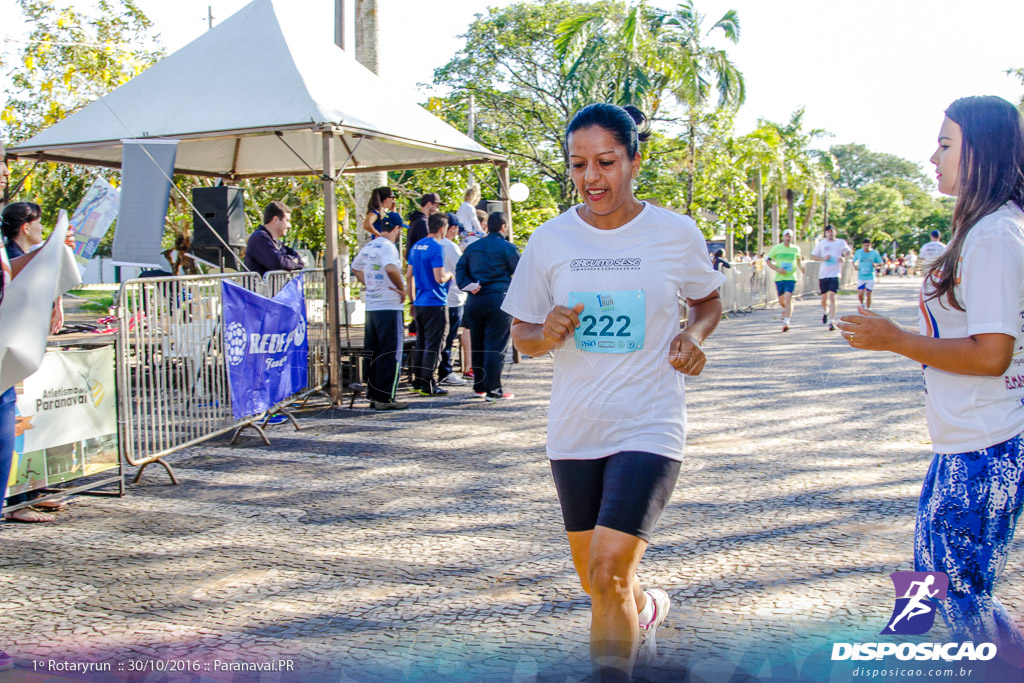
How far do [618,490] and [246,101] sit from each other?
8.00m

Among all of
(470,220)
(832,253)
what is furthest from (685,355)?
(832,253)

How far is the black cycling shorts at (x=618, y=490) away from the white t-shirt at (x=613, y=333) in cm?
4

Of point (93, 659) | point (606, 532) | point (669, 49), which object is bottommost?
point (93, 659)

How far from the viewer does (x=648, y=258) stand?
9.47 feet

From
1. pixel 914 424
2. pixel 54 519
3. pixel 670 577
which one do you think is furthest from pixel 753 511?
pixel 54 519

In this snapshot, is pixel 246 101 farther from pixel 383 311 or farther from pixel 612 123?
pixel 612 123

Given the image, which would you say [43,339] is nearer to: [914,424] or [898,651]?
[898,651]

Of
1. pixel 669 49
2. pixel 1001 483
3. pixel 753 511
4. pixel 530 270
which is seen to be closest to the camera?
pixel 1001 483

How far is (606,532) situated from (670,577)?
5.69 ft

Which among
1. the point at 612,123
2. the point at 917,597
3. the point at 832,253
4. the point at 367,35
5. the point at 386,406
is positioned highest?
the point at 367,35

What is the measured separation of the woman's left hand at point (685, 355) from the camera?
277 cm

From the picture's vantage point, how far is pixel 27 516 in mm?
5551

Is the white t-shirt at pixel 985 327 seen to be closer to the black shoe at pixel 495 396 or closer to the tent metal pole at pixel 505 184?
the black shoe at pixel 495 396

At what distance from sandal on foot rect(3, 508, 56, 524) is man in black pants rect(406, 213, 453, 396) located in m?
5.10
